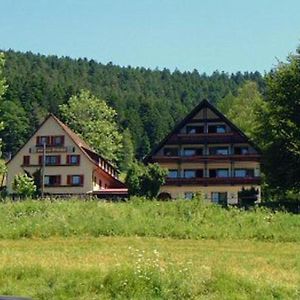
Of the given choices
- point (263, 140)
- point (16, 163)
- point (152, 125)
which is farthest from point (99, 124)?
point (152, 125)

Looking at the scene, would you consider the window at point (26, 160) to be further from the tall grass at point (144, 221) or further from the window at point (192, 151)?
the tall grass at point (144, 221)

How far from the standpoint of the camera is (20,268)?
1733 centimetres

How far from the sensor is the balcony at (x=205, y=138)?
225 ft

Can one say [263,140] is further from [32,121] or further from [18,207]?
[32,121]

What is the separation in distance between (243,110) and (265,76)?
73.5 feet

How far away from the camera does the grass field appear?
49.6 feet

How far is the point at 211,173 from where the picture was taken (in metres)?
69.9

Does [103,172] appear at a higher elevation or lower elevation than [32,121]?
lower

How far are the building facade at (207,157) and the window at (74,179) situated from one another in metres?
9.40

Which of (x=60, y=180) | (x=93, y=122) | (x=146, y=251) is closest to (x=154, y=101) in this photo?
(x=93, y=122)

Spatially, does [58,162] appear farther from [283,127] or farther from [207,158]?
[283,127]

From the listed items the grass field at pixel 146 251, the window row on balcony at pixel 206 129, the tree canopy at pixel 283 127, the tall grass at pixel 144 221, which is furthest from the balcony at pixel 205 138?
the tall grass at pixel 144 221

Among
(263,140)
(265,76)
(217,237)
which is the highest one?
(265,76)

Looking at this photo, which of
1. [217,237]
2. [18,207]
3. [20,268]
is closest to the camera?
[20,268]
